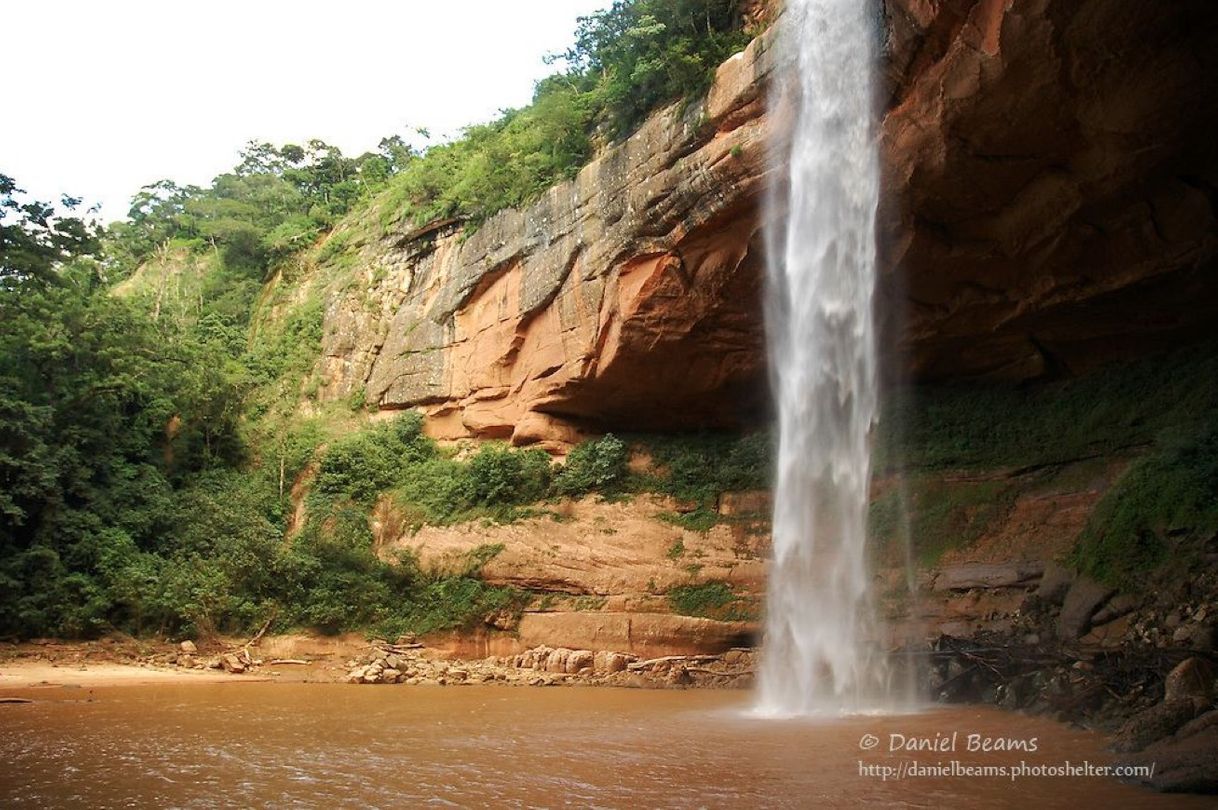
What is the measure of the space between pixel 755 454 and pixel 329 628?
10042 mm

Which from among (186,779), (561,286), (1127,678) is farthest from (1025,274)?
(186,779)

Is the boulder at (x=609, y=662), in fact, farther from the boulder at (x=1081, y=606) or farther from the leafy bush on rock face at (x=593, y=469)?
the boulder at (x=1081, y=606)

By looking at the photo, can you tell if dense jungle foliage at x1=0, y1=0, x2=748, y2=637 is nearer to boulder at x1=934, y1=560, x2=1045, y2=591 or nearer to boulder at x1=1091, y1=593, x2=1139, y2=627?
boulder at x1=934, y1=560, x2=1045, y2=591

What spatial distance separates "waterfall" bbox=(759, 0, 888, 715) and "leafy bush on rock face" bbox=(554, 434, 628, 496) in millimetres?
5136

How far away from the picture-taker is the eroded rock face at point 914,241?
11.4 meters

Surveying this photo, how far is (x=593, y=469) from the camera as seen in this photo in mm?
19609

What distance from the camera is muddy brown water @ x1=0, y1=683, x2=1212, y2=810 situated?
223 inches

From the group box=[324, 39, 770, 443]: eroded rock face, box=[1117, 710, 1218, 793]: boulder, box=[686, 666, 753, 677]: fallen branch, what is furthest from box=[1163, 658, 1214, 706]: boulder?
box=[324, 39, 770, 443]: eroded rock face

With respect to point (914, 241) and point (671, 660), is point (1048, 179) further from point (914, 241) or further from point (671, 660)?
point (671, 660)

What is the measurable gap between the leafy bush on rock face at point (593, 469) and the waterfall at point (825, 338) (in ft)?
16.9

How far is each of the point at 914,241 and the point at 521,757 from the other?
11.5m

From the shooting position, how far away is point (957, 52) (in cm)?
1172

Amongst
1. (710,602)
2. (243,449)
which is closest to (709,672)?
(710,602)

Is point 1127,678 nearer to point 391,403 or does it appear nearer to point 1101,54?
point 1101,54
